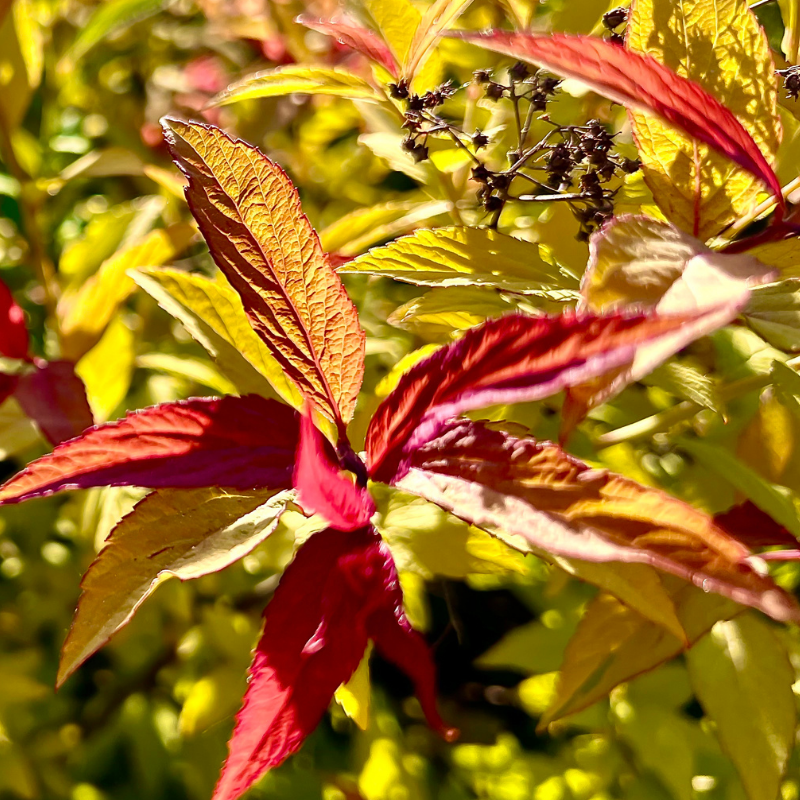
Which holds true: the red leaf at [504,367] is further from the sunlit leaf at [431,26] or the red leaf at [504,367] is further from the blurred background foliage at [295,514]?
the sunlit leaf at [431,26]

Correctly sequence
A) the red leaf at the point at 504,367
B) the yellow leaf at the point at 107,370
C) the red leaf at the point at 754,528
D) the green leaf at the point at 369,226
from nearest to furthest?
the red leaf at the point at 504,367 → the red leaf at the point at 754,528 → the green leaf at the point at 369,226 → the yellow leaf at the point at 107,370

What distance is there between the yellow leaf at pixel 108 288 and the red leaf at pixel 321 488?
0.40m

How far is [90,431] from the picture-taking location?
1.22 feet

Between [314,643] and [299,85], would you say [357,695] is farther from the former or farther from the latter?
[299,85]

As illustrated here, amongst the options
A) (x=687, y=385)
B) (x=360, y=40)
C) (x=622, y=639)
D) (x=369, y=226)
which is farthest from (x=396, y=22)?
(x=622, y=639)

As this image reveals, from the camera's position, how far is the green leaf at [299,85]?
1.58 feet

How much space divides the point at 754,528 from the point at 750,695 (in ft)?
0.33

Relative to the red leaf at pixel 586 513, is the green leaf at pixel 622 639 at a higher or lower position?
lower

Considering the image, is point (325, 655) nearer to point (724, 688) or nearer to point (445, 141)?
point (724, 688)

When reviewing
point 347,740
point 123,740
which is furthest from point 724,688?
point 123,740

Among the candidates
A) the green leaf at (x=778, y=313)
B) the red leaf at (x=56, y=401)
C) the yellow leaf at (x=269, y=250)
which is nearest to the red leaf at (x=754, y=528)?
the green leaf at (x=778, y=313)

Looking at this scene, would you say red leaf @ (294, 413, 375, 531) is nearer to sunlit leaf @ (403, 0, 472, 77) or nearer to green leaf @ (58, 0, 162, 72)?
sunlit leaf @ (403, 0, 472, 77)

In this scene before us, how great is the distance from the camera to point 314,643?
36 cm

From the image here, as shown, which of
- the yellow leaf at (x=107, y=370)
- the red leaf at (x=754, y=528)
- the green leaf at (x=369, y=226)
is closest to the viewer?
the red leaf at (x=754, y=528)
